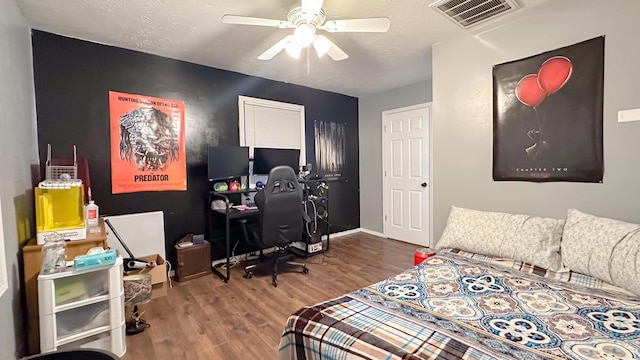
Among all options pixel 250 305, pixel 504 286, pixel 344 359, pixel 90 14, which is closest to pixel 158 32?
pixel 90 14

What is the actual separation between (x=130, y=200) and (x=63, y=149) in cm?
71

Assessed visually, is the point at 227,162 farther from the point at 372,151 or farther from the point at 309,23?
the point at 372,151

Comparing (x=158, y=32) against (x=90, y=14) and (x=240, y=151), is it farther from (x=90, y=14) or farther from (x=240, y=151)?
(x=240, y=151)

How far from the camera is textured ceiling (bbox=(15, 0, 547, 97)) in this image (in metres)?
2.06

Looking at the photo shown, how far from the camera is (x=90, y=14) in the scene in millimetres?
2168

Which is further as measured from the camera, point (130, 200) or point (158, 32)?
point (130, 200)

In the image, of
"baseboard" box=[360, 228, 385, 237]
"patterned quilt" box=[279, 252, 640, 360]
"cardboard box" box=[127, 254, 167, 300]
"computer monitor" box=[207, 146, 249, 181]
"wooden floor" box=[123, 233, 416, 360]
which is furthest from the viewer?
"baseboard" box=[360, 228, 385, 237]

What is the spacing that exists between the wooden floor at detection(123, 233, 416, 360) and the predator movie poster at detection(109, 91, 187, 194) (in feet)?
3.67

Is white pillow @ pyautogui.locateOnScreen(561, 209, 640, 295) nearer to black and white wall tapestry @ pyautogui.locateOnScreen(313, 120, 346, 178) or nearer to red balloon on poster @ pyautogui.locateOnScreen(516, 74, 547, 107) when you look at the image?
red balloon on poster @ pyautogui.locateOnScreen(516, 74, 547, 107)

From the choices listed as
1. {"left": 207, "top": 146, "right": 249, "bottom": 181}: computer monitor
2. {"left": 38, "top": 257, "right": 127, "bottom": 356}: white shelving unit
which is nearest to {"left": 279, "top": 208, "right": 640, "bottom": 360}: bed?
{"left": 38, "top": 257, "right": 127, "bottom": 356}: white shelving unit

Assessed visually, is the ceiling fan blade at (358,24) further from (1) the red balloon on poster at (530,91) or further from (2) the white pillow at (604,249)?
(2) the white pillow at (604,249)

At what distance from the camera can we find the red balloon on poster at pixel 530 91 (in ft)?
7.13

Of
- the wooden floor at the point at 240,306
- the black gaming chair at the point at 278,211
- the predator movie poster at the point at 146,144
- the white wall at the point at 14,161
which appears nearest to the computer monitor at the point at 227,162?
the predator movie poster at the point at 146,144

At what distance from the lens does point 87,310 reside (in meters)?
1.87
